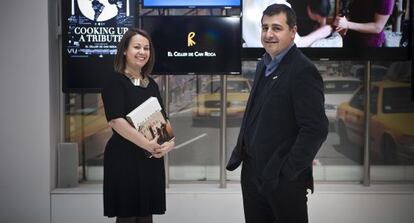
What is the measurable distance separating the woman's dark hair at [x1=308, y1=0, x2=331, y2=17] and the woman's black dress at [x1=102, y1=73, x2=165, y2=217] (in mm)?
1888

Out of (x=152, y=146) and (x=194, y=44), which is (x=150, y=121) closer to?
(x=152, y=146)

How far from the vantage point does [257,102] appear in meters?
2.70

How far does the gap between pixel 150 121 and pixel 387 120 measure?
2733mm

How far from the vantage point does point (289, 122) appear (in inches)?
101

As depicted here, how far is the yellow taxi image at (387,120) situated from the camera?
4809 mm

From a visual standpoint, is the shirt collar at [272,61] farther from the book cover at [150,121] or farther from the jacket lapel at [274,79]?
the book cover at [150,121]

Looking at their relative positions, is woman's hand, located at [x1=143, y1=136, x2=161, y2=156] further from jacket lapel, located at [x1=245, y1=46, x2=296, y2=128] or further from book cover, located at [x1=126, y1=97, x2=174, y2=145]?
jacket lapel, located at [x1=245, y1=46, x2=296, y2=128]

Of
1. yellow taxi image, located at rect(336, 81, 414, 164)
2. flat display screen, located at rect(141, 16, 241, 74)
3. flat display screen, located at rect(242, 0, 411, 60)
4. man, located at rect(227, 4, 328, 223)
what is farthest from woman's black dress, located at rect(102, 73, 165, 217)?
yellow taxi image, located at rect(336, 81, 414, 164)

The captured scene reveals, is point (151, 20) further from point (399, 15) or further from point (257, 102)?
point (399, 15)

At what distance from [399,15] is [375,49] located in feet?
1.18

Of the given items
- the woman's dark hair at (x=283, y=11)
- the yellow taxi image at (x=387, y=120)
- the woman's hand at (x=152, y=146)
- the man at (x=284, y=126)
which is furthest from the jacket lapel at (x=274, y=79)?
the yellow taxi image at (x=387, y=120)

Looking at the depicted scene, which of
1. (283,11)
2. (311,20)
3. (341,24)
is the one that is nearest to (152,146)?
(283,11)

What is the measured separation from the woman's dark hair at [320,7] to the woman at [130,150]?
1.78m

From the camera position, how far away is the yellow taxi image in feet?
15.8
